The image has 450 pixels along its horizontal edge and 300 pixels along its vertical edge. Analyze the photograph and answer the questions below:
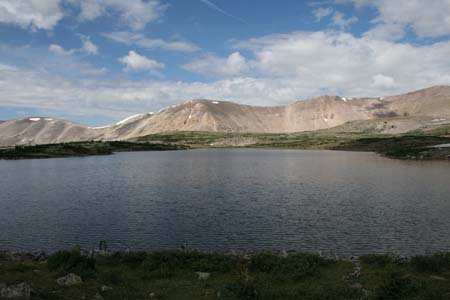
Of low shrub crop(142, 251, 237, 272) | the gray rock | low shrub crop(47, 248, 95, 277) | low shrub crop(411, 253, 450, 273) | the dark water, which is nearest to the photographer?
the gray rock

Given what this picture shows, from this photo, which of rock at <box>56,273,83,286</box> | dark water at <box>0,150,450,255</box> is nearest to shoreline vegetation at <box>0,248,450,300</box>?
rock at <box>56,273,83,286</box>

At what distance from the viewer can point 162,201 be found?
5766cm

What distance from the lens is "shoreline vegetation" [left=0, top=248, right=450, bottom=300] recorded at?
18.9 meters

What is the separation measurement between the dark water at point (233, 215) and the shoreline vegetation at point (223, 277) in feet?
27.7

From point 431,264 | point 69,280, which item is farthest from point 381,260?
point 69,280

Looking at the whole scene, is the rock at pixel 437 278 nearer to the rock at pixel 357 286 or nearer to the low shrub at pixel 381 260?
the low shrub at pixel 381 260

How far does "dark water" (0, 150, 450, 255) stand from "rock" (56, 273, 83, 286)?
13862 millimetres

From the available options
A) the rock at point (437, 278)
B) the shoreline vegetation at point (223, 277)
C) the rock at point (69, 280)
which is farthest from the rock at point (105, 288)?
the rock at point (437, 278)

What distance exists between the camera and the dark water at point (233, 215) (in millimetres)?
36281

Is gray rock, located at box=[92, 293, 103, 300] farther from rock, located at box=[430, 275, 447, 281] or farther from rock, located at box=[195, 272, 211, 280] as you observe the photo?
rock, located at box=[430, 275, 447, 281]

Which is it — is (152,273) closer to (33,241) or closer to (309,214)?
(33,241)

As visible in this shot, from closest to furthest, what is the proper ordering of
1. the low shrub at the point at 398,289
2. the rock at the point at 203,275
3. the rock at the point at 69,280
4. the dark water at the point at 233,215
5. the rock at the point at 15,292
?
the rock at the point at 15,292 → the low shrub at the point at 398,289 → the rock at the point at 69,280 → the rock at the point at 203,275 → the dark water at the point at 233,215

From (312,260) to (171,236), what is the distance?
17360 mm

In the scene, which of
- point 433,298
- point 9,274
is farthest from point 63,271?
point 433,298
